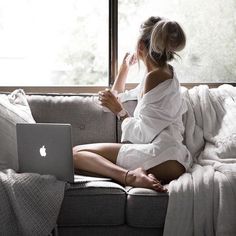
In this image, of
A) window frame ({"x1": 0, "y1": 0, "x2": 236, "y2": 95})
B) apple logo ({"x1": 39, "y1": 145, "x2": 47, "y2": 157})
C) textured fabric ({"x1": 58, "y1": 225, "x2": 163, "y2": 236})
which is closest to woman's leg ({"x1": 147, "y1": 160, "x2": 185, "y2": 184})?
A: textured fabric ({"x1": 58, "y1": 225, "x2": 163, "y2": 236})

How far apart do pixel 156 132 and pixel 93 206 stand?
0.56 m

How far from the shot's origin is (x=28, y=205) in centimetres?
215

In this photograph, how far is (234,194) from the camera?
2219 mm

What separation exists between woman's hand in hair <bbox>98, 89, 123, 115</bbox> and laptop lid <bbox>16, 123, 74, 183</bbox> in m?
0.65

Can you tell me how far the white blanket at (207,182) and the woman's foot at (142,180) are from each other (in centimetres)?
7

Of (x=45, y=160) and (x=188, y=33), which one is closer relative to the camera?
(x=45, y=160)

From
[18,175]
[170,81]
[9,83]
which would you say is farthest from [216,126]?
[9,83]

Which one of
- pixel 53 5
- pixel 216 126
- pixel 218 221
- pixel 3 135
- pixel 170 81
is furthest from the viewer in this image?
pixel 53 5

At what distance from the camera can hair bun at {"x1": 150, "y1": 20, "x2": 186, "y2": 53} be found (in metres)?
2.58

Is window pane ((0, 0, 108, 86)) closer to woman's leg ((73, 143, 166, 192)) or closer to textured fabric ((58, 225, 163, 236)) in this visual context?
woman's leg ((73, 143, 166, 192))

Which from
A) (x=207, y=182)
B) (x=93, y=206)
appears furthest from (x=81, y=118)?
(x=207, y=182)

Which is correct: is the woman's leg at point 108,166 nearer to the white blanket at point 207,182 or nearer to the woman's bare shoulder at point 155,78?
the white blanket at point 207,182

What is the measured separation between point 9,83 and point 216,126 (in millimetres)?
1429

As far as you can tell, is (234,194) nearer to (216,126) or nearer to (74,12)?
(216,126)
